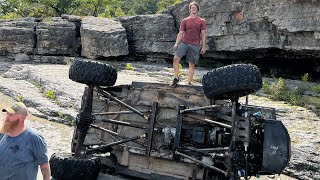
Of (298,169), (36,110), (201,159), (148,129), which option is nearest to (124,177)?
(148,129)

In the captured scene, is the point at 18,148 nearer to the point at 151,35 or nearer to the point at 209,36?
the point at 209,36

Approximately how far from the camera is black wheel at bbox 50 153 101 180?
576cm

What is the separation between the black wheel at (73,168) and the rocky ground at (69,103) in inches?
87.6

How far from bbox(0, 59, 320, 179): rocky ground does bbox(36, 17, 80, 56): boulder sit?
1.89 metres

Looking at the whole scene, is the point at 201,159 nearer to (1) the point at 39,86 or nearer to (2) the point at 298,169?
(2) the point at 298,169

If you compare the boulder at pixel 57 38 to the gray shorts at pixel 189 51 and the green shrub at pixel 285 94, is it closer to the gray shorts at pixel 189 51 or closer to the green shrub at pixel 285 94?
the green shrub at pixel 285 94

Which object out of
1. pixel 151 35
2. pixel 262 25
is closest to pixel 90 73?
pixel 262 25

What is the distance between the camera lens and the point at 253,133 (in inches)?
211

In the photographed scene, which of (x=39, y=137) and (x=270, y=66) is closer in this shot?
(x=39, y=137)

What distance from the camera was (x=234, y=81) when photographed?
486 centimetres

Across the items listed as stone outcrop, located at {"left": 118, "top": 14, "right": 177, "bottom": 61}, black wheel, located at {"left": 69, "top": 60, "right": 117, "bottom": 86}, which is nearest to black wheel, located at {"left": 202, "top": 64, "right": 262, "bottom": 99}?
black wheel, located at {"left": 69, "top": 60, "right": 117, "bottom": 86}

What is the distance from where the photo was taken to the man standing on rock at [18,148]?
3918 millimetres

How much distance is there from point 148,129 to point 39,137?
2.18 m

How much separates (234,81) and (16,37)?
15.8 metres
